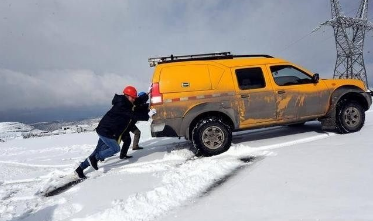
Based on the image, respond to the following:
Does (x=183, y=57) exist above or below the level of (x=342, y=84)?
above

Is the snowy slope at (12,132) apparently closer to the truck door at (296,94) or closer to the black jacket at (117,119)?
the black jacket at (117,119)

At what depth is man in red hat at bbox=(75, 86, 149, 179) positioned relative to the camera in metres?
6.29

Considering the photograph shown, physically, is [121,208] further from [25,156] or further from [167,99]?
[25,156]

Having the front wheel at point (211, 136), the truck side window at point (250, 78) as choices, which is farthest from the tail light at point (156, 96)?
the truck side window at point (250, 78)

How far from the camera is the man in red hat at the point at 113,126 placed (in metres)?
6.29

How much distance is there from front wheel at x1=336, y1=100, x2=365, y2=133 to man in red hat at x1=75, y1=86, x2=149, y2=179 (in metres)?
4.90

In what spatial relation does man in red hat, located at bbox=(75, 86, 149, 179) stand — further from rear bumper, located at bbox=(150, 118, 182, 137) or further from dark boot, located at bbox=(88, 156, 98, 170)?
rear bumper, located at bbox=(150, 118, 182, 137)

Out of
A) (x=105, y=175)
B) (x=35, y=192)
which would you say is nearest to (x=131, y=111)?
(x=105, y=175)

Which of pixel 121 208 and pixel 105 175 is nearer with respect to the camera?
pixel 121 208

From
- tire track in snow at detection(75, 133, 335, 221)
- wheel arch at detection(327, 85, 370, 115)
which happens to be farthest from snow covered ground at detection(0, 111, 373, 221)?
wheel arch at detection(327, 85, 370, 115)

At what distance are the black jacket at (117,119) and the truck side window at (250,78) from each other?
254 cm

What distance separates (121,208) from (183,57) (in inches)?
156

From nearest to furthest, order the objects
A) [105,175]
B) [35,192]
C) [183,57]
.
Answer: [35,192] → [105,175] → [183,57]

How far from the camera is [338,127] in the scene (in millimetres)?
7246
